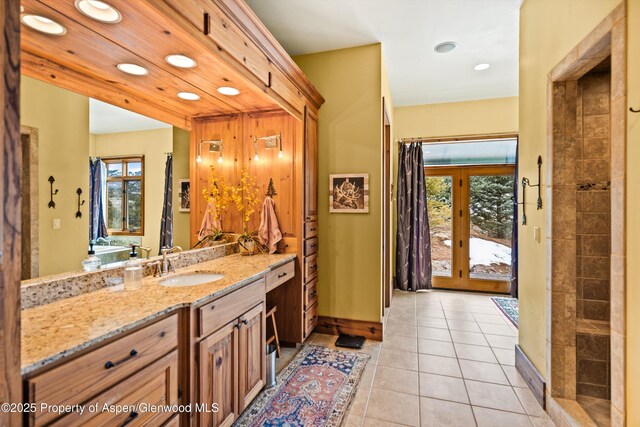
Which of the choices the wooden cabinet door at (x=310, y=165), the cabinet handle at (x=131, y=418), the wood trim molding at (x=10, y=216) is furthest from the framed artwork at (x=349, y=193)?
the wood trim molding at (x=10, y=216)

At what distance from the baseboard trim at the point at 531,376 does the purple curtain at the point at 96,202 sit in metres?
3.02

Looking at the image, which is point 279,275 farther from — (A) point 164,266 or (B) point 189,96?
(B) point 189,96

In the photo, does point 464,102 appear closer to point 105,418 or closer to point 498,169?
point 498,169

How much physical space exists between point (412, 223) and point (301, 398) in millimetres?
3509

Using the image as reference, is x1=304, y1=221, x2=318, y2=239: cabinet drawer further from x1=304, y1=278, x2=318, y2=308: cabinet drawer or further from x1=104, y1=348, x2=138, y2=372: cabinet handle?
x1=104, y1=348, x2=138, y2=372: cabinet handle

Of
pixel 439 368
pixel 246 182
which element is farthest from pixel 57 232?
pixel 439 368

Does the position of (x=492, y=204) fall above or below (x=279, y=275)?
above

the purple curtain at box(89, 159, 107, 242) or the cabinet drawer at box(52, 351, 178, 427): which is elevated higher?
the purple curtain at box(89, 159, 107, 242)

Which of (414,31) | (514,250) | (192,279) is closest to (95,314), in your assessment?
(192,279)

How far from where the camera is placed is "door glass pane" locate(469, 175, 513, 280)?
482 centimetres

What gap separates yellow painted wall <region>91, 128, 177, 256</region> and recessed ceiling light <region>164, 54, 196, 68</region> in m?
0.54

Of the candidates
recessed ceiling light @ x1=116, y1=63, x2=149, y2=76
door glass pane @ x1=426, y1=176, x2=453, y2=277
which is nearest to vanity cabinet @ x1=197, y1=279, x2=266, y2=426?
recessed ceiling light @ x1=116, y1=63, x2=149, y2=76

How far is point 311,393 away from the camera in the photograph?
87.3 inches

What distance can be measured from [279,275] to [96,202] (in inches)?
53.5
